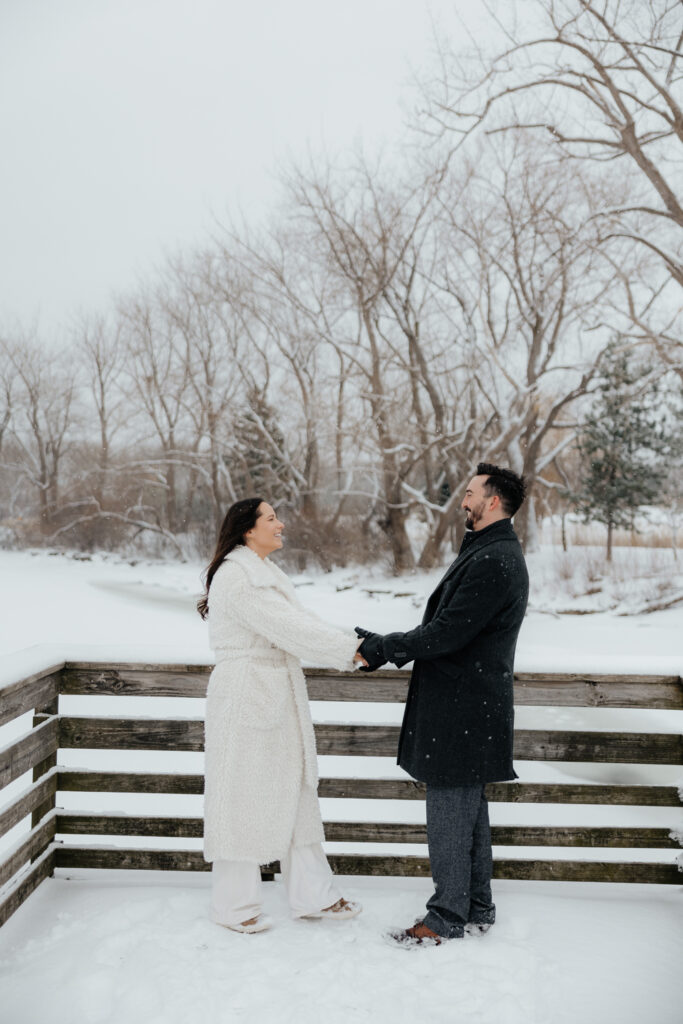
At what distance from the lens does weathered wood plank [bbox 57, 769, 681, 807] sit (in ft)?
11.2

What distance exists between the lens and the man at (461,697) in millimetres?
2916

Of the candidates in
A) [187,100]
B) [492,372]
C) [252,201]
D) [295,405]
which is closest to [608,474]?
[492,372]

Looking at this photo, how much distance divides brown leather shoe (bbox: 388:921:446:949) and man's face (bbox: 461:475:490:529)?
1.44 metres

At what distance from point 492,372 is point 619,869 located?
18.0 metres

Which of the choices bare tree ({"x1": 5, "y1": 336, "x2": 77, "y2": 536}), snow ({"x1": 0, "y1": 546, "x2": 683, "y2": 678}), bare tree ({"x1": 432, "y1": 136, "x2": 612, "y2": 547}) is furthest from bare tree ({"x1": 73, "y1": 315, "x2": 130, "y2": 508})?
bare tree ({"x1": 432, "y1": 136, "x2": 612, "y2": 547})

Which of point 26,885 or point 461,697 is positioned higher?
point 461,697

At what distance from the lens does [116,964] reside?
9.29 feet

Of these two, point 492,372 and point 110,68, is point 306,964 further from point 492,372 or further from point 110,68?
point 110,68

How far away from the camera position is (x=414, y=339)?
20750 millimetres

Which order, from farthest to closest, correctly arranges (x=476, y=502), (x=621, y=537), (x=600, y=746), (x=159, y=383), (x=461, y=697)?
(x=159, y=383)
(x=621, y=537)
(x=600, y=746)
(x=476, y=502)
(x=461, y=697)

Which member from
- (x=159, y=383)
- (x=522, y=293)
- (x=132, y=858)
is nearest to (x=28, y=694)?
(x=132, y=858)

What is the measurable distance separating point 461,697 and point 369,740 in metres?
0.66

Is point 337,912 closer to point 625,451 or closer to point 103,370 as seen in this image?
point 625,451

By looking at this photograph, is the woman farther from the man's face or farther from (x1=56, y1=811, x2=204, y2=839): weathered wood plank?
the man's face
